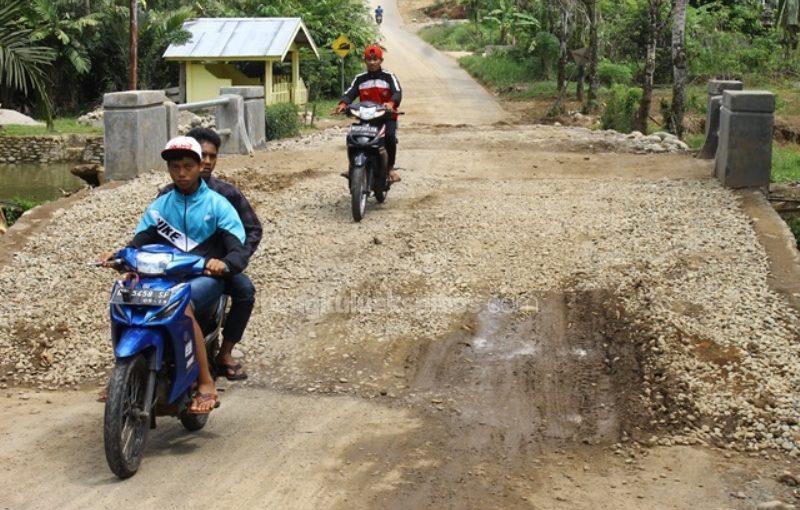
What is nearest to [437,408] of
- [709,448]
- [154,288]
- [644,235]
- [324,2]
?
[709,448]

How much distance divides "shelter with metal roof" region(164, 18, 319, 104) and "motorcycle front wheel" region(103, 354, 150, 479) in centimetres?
3013

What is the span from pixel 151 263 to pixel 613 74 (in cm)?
3137

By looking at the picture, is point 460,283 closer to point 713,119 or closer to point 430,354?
point 430,354

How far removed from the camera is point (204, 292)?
5805 mm

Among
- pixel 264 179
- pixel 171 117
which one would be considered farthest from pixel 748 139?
pixel 171 117

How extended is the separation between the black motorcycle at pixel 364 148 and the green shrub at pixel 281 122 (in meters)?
12.2

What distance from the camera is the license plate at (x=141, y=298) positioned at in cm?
540

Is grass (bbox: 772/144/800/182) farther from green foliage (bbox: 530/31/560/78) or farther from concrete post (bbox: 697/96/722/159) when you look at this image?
green foliage (bbox: 530/31/560/78)

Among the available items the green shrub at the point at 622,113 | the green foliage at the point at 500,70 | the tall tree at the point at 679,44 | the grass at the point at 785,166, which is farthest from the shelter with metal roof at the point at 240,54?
the grass at the point at 785,166

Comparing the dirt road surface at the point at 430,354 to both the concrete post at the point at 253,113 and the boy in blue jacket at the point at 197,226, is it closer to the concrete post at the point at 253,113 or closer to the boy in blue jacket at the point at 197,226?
the boy in blue jacket at the point at 197,226

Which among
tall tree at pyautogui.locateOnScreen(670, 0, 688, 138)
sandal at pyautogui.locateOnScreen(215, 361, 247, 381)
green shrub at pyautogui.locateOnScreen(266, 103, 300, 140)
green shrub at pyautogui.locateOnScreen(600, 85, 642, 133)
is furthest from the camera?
green shrub at pyautogui.locateOnScreen(266, 103, 300, 140)

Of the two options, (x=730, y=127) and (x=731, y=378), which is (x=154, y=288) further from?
(x=730, y=127)

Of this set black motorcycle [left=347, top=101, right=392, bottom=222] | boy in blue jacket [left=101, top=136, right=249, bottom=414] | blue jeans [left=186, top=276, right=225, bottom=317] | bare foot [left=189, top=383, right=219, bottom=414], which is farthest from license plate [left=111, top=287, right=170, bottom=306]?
black motorcycle [left=347, top=101, right=392, bottom=222]

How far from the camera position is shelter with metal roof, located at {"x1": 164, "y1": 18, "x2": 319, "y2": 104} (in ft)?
117
